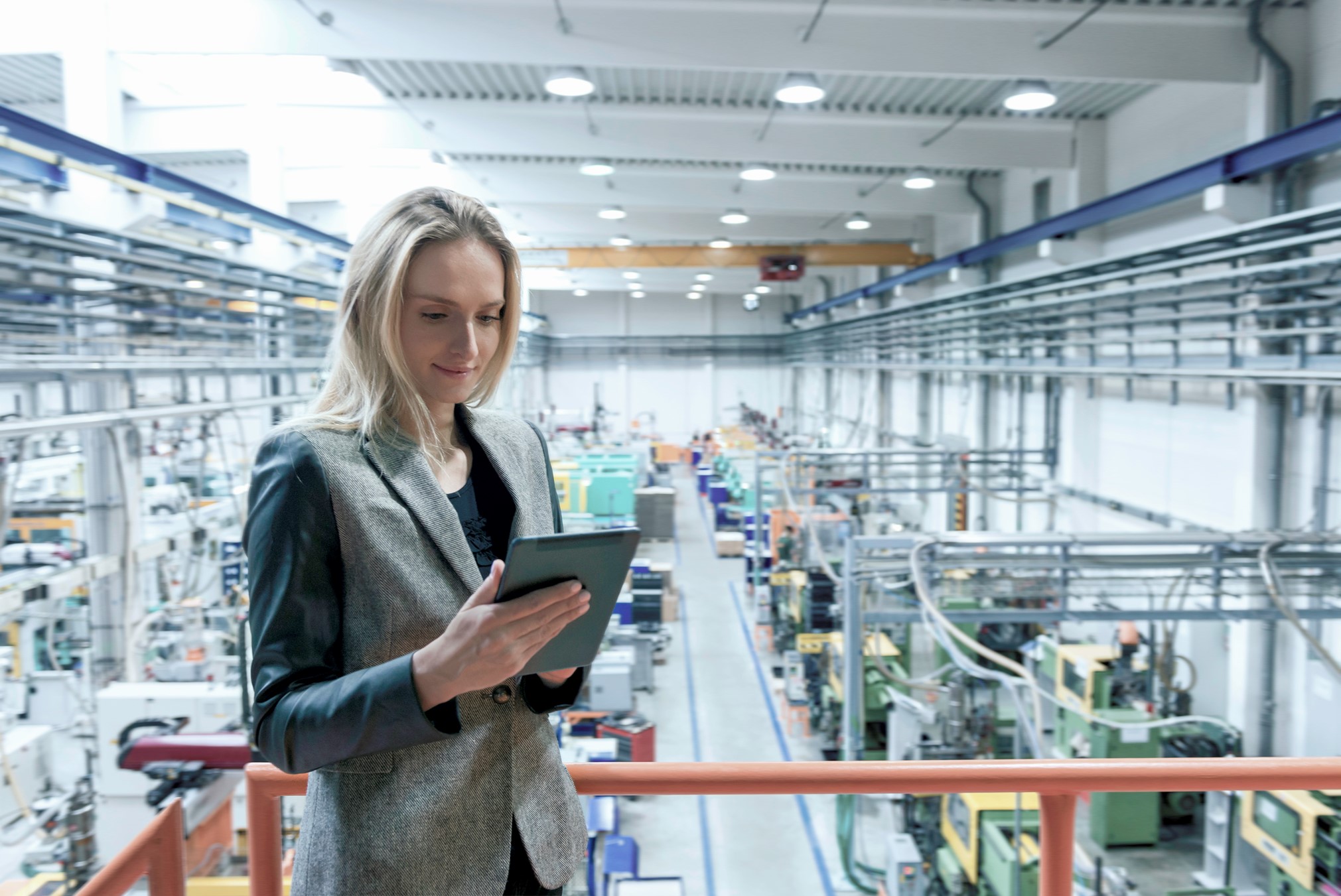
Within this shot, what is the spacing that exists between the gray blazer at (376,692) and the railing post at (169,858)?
1.66 ft

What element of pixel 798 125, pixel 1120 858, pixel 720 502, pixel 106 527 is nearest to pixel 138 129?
pixel 106 527

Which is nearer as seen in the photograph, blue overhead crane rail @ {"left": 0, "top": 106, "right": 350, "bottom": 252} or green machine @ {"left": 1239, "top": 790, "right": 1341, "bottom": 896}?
blue overhead crane rail @ {"left": 0, "top": 106, "right": 350, "bottom": 252}

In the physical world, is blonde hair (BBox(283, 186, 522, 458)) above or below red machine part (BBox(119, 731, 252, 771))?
above

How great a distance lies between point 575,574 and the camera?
821 millimetres

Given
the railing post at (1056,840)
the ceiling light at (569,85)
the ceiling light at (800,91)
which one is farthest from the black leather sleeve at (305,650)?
the ceiling light at (800,91)

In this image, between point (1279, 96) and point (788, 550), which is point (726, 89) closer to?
point (1279, 96)

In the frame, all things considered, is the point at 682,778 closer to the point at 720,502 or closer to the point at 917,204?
the point at 917,204

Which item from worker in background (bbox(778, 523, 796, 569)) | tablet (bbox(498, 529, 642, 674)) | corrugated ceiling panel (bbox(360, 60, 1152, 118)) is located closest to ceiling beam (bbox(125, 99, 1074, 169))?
corrugated ceiling panel (bbox(360, 60, 1152, 118))

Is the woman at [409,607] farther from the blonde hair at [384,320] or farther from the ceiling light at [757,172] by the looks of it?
the ceiling light at [757,172]

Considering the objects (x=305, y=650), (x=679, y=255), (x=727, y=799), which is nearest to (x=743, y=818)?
(x=727, y=799)

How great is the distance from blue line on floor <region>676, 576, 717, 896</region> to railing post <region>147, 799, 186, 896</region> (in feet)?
7.87

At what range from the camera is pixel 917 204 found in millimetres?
10633

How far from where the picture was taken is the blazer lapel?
2.95 ft

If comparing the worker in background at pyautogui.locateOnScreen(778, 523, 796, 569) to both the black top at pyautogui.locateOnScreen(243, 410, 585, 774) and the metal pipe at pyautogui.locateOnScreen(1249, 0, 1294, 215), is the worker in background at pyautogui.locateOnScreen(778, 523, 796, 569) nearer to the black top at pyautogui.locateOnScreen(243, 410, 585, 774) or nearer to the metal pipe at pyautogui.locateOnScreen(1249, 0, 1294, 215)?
the metal pipe at pyautogui.locateOnScreen(1249, 0, 1294, 215)
